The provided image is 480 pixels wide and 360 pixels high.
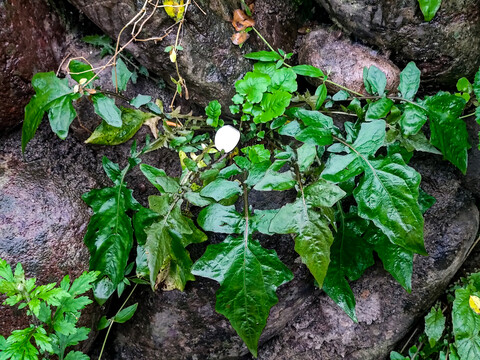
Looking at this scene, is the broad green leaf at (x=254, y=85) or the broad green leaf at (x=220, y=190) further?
the broad green leaf at (x=254, y=85)

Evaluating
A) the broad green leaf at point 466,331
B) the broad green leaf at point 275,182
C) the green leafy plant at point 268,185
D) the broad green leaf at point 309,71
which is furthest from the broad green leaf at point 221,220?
the broad green leaf at point 466,331

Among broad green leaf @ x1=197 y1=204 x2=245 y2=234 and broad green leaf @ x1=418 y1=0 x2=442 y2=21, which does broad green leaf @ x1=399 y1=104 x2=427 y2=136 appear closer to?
broad green leaf @ x1=418 y1=0 x2=442 y2=21

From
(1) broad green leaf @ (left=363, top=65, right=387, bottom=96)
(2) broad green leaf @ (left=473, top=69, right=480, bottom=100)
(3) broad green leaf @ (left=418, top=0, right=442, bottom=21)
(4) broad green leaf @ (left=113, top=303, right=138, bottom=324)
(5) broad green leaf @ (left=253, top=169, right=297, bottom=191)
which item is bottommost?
(4) broad green leaf @ (left=113, top=303, right=138, bottom=324)

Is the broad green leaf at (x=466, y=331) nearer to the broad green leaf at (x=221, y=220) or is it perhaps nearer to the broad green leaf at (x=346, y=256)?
the broad green leaf at (x=346, y=256)

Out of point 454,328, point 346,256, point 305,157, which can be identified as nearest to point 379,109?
point 305,157

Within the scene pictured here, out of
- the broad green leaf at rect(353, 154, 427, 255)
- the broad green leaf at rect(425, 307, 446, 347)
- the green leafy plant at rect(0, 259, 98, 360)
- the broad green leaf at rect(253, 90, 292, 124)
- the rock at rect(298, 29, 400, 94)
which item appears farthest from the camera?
the broad green leaf at rect(425, 307, 446, 347)

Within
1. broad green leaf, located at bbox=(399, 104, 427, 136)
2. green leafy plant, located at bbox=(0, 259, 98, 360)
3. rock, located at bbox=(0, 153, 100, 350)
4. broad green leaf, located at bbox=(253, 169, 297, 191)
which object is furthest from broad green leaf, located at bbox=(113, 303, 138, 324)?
broad green leaf, located at bbox=(399, 104, 427, 136)

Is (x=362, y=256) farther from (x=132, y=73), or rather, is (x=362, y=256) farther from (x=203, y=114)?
(x=132, y=73)
